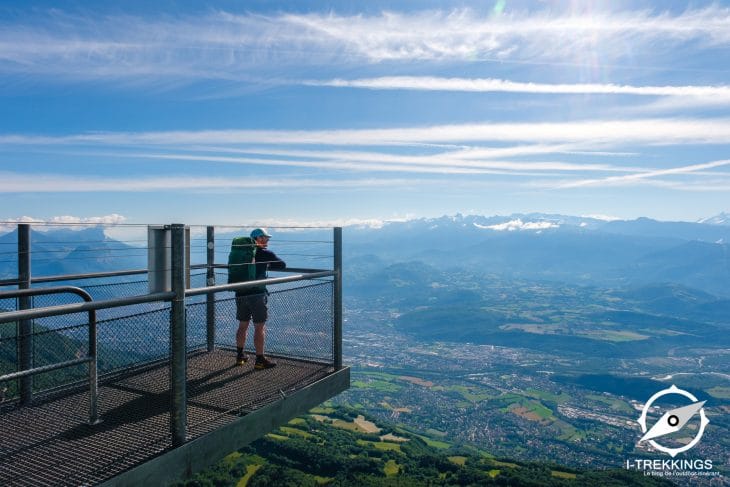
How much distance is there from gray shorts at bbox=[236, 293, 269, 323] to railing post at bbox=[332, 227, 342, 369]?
113 cm

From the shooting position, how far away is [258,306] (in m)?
7.64

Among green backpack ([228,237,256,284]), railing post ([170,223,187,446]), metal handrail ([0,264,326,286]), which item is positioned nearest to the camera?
railing post ([170,223,187,446])

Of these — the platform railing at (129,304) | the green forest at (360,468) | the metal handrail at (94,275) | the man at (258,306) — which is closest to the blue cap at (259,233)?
the man at (258,306)

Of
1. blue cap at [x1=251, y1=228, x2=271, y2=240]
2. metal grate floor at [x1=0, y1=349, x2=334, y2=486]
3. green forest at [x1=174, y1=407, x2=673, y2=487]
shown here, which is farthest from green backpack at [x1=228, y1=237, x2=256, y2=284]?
green forest at [x1=174, y1=407, x2=673, y2=487]

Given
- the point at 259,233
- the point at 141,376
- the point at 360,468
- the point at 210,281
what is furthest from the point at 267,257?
the point at 360,468

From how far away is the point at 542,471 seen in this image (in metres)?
61.4

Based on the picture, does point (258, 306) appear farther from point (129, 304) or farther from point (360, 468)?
point (360, 468)

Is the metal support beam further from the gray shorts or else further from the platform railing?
the gray shorts

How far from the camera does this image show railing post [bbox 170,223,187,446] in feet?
16.4

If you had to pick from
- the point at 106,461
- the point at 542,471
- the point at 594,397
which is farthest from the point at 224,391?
the point at 594,397

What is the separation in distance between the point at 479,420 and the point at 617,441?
28.1m

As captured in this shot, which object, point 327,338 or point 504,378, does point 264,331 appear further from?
point 504,378

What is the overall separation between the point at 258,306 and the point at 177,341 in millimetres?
2644

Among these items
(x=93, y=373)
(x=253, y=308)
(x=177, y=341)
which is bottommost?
(x=93, y=373)
